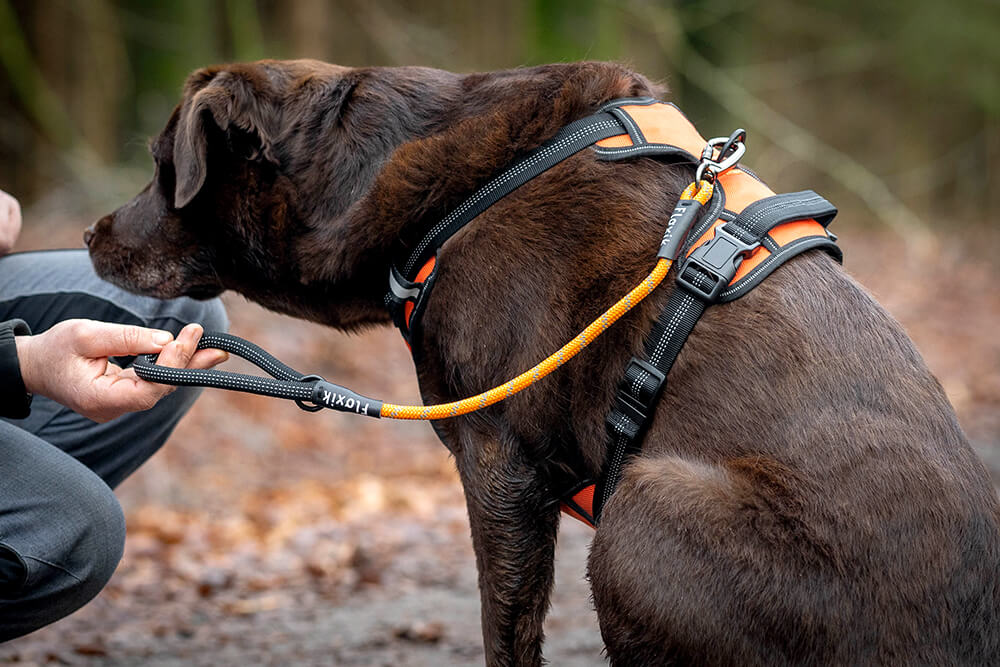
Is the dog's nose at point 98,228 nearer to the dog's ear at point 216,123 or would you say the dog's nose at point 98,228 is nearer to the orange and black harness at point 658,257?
the dog's ear at point 216,123

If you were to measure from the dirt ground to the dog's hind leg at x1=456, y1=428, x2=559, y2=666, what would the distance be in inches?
40.2

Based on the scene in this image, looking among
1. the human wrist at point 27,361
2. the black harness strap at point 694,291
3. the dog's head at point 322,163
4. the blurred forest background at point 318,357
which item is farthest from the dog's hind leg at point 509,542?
the human wrist at point 27,361

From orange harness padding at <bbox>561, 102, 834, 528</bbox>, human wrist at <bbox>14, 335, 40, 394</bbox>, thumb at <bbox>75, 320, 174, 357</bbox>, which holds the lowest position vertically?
human wrist at <bbox>14, 335, 40, 394</bbox>

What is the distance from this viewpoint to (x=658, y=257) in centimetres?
240

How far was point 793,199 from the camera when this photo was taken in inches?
98.8

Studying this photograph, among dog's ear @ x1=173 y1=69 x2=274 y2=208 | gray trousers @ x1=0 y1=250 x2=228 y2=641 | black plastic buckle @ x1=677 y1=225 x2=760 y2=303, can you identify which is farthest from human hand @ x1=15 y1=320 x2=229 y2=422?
black plastic buckle @ x1=677 y1=225 x2=760 y2=303

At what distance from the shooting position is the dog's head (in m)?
2.75

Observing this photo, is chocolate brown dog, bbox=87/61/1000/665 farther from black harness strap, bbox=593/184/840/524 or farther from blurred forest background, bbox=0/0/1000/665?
blurred forest background, bbox=0/0/1000/665

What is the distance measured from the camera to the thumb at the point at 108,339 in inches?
95.5

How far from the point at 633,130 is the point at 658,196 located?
0.20 m

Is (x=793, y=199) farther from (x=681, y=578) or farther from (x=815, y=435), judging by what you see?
(x=681, y=578)

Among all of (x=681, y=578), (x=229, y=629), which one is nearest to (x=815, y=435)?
(x=681, y=578)

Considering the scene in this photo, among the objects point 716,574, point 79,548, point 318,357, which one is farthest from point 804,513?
point 318,357

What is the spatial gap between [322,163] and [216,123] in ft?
1.08
